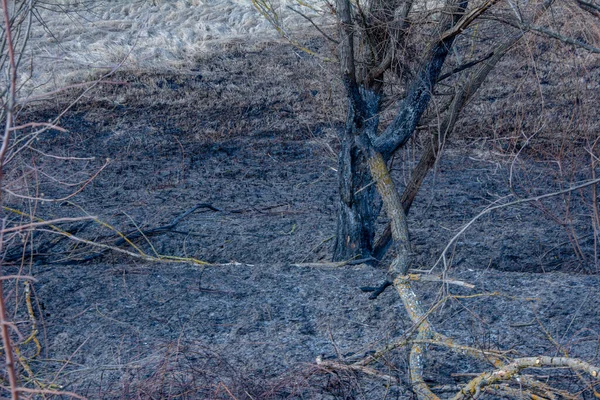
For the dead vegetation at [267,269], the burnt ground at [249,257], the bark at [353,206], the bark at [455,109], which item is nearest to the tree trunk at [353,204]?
the bark at [353,206]

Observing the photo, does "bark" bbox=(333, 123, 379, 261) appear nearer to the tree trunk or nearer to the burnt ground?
the tree trunk

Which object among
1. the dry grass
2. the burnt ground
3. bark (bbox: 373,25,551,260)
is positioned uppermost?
the dry grass

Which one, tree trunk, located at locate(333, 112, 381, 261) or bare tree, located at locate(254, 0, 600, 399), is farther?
tree trunk, located at locate(333, 112, 381, 261)

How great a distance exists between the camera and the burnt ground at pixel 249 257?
11.8ft

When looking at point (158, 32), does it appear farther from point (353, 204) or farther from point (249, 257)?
point (353, 204)

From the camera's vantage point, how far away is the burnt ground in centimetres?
359

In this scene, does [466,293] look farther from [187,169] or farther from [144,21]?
[144,21]

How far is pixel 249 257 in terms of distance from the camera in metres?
6.26

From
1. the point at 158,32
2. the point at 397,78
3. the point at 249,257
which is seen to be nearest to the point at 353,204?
the point at 397,78

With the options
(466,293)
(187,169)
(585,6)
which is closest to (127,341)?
(466,293)

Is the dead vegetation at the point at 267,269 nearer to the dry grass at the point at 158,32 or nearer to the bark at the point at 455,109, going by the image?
the bark at the point at 455,109

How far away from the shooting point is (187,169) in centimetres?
917

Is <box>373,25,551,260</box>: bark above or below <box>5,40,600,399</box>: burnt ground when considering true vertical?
above

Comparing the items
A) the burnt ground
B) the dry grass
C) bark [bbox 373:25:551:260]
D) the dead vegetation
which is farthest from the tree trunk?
the dry grass
